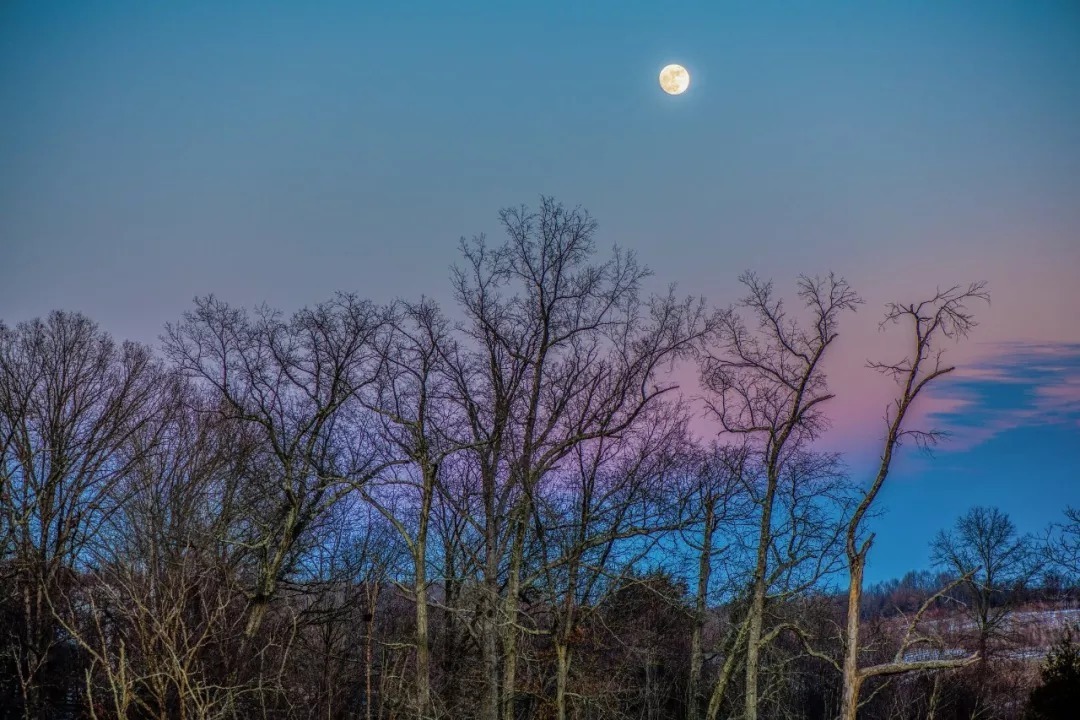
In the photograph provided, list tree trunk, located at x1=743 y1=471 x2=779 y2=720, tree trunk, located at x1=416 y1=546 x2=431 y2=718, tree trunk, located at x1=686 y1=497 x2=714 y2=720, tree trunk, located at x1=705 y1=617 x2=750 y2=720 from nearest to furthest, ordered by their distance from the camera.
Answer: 1. tree trunk, located at x1=416 y1=546 x2=431 y2=718
2. tree trunk, located at x1=743 y1=471 x2=779 y2=720
3. tree trunk, located at x1=705 y1=617 x2=750 y2=720
4. tree trunk, located at x1=686 y1=497 x2=714 y2=720

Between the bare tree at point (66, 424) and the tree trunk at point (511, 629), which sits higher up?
the bare tree at point (66, 424)

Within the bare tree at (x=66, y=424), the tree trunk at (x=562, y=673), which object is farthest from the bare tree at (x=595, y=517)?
the bare tree at (x=66, y=424)

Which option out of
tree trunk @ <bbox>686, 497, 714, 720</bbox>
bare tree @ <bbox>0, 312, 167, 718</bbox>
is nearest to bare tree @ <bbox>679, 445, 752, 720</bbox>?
tree trunk @ <bbox>686, 497, 714, 720</bbox>

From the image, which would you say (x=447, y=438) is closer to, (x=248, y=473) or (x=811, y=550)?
(x=248, y=473)

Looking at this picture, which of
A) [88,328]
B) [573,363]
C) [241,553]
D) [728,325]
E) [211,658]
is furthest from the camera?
[88,328]

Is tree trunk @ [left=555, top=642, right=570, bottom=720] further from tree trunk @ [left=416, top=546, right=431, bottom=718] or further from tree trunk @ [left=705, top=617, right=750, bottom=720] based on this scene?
tree trunk @ [left=705, top=617, right=750, bottom=720]

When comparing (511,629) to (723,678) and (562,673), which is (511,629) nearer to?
(562,673)

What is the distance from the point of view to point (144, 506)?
21906 millimetres

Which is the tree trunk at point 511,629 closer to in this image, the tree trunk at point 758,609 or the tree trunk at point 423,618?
the tree trunk at point 423,618

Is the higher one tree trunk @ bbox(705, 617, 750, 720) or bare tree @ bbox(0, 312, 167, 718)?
bare tree @ bbox(0, 312, 167, 718)

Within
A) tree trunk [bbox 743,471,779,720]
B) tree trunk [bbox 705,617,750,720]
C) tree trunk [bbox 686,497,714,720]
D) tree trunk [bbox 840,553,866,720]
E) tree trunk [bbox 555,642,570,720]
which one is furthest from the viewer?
tree trunk [bbox 686,497,714,720]

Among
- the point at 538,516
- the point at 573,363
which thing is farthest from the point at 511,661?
the point at 573,363

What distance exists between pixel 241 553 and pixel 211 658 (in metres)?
9.47

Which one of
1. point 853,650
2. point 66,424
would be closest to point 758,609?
point 853,650
